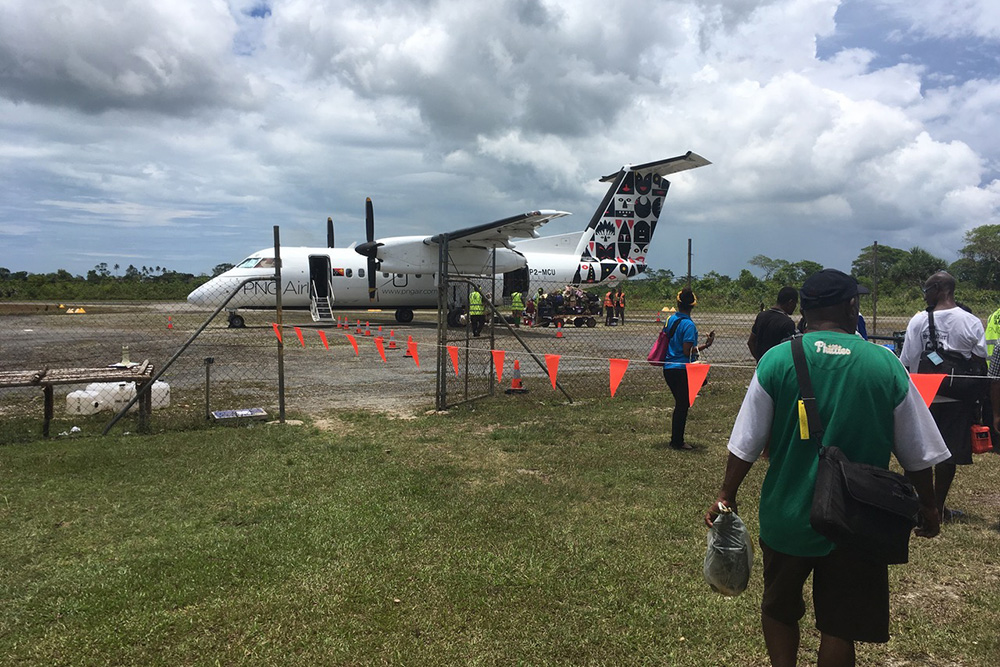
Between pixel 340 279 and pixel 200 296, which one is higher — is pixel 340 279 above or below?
above

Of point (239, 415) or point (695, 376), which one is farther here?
point (239, 415)

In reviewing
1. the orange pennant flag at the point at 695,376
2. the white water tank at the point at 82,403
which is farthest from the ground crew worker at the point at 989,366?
the white water tank at the point at 82,403

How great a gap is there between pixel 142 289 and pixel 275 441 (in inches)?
1650

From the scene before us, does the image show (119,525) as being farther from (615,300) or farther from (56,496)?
(615,300)

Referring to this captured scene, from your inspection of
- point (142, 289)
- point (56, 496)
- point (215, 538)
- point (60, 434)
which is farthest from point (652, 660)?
point (142, 289)

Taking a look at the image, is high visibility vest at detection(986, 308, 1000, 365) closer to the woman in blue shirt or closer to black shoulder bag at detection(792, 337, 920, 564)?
the woman in blue shirt

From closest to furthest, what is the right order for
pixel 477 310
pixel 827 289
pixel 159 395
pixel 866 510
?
1. pixel 866 510
2. pixel 827 289
3. pixel 159 395
4. pixel 477 310

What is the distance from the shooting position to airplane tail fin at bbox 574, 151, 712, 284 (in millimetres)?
27484

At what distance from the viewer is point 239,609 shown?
11.7 feet

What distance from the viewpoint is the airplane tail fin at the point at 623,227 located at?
90.2 feet

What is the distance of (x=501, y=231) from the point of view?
2234cm

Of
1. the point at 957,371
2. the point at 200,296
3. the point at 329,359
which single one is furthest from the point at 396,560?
the point at 200,296

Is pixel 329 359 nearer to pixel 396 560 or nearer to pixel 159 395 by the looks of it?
pixel 159 395

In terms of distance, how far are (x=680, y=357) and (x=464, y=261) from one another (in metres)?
19.4
